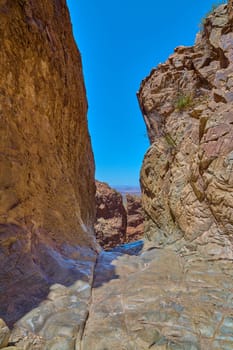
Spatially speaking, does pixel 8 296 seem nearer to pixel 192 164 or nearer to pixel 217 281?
pixel 217 281

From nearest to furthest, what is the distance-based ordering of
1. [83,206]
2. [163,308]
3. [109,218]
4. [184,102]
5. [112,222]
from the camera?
[163,308] → [184,102] → [83,206] → [112,222] → [109,218]

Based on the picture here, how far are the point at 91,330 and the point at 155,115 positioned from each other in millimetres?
6106

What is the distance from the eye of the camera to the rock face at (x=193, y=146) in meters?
3.85

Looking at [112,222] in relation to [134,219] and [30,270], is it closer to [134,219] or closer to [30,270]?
[134,219]

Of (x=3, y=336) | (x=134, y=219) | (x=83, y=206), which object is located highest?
(x=83, y=206)

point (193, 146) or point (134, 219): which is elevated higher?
point (193, 146)

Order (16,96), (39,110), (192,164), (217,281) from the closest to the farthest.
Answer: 1. (217,281)
2. (16,96)
3. (39,110)
4. (192,164)

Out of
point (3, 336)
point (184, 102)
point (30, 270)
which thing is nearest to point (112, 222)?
point (184, 102)

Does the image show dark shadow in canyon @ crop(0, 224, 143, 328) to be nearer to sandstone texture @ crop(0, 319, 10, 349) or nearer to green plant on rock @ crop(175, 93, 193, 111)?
sandstone texture @ crop(0, 319, 10, 349)

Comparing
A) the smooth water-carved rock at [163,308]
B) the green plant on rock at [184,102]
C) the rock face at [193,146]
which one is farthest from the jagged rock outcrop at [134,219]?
the smooth water-carved rock at [163,308]

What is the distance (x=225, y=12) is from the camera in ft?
18.0

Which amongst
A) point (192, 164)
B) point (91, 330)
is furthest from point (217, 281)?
point (192, 164)

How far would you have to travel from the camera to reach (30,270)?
8.72 feet

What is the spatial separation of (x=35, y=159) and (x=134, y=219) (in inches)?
515
